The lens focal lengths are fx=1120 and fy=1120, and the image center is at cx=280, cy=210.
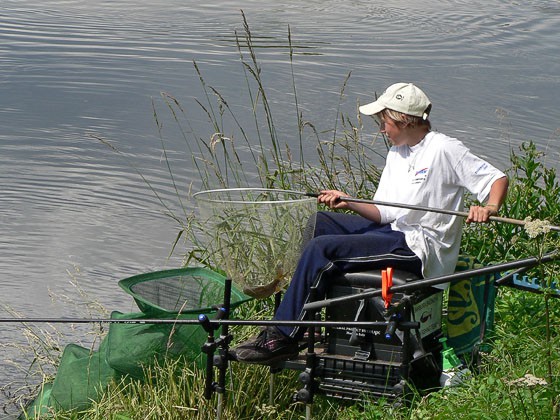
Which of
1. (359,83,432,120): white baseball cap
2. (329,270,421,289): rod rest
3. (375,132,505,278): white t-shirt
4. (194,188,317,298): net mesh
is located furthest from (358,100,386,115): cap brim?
(329,270,421,289): rod rest

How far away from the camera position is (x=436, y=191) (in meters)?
4.55

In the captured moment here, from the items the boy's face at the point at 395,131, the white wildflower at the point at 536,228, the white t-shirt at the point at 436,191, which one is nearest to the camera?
the white wildflower at the point at 536,228

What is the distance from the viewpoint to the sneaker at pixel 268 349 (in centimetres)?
431

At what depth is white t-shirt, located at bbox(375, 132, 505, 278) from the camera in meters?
4.45

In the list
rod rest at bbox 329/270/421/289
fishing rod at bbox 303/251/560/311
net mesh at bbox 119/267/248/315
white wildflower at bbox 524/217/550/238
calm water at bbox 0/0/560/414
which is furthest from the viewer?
calm water at bbox 0/0/560/414

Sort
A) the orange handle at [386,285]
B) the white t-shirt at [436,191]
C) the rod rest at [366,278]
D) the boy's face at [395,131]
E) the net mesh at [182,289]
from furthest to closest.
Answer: the net mesh at [182,289] → the boy's face at [395,131] → the white t-shirt at [436,191] → the rod rest at [366,278] → the orange handle at [386,285]

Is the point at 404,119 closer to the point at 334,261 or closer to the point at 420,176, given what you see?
the point at 420,176

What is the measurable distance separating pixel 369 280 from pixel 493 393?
0.68 metres

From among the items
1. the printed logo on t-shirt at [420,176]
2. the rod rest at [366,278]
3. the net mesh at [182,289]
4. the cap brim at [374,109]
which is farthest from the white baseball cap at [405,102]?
the net mesh at [182,289]

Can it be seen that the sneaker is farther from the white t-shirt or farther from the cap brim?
the cap brim

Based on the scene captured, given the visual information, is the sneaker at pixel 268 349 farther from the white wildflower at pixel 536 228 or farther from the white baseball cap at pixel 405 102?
the white wildflower at pixel 536 228

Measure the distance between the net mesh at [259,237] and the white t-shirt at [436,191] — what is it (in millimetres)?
378

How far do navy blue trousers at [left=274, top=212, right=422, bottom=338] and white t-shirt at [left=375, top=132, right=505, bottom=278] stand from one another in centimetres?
9

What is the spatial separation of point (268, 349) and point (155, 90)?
20.3 feet
